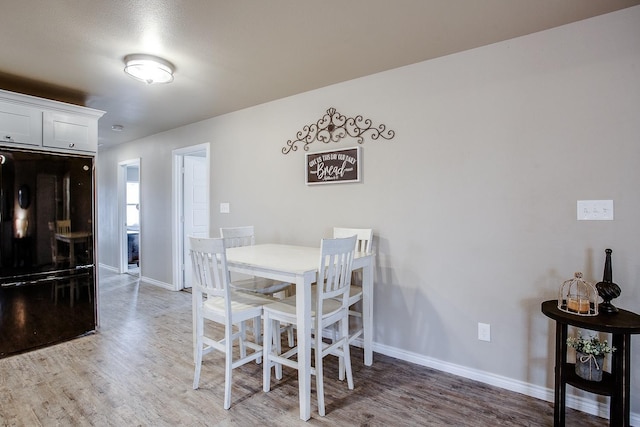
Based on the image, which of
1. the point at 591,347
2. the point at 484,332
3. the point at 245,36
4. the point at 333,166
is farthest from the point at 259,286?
the point at 591,347

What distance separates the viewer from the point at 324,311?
2.14m

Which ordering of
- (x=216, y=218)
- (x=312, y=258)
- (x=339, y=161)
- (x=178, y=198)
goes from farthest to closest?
(x=178, y=198), (x=216, y=218), (x=339, y=161), (x=312, y=258)

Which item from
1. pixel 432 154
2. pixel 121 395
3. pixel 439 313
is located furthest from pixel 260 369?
pixel 432 154

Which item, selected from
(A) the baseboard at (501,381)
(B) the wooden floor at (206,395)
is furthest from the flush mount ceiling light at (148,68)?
→ (A) the baseboard at (501,381)

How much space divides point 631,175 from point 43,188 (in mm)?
4295

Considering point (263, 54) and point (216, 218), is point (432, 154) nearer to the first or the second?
point (263, 54)

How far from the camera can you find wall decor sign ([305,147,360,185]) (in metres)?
2.90

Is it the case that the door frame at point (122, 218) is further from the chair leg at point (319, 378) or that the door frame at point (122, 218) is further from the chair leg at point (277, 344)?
the chair leg at point (319, 378)

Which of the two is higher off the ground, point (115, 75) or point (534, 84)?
point (115, 75)

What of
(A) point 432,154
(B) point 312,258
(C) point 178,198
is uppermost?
(A) point 432,154

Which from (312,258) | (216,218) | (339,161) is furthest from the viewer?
(216,218)

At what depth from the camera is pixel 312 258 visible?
2.37 m

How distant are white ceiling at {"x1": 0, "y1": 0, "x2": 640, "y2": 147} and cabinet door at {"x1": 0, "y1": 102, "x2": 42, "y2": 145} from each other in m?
0.29

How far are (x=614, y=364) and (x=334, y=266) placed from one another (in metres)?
1.55
